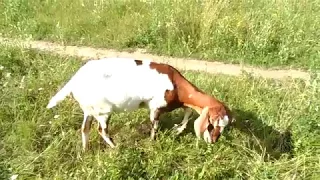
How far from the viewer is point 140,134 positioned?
6148 mm

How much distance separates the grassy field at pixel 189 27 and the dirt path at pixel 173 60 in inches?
5.2

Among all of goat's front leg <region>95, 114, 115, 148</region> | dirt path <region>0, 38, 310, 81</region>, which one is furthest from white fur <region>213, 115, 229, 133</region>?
dirt path <region>0, 38, 310, 81</region>

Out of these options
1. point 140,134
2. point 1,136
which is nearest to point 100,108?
point 140,134

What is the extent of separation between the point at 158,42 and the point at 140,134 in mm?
2620

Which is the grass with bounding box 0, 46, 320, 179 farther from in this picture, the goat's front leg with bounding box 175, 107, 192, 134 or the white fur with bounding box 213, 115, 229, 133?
the white fur with bounding box 213, 115, 229, 133

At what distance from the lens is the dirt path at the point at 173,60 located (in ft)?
26.0

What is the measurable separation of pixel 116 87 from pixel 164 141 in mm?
808

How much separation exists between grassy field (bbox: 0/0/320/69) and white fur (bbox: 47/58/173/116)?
280 cm

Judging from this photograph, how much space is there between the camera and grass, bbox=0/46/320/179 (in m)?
5.61

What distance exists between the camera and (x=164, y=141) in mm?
5906

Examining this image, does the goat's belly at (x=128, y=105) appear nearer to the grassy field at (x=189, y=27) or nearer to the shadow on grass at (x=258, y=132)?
the shadow on grass at (x=258, y=132)

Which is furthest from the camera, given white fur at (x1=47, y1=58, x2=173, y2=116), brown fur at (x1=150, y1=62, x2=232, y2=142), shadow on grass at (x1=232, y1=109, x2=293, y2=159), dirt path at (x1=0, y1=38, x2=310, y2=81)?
dirt path at (x1=0, y1=38, x2=310, y2=81)

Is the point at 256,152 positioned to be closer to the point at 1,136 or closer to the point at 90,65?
the point at 90,65

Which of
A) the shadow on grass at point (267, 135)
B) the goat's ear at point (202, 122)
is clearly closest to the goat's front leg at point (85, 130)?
the goat's ear at point (202, 122)
